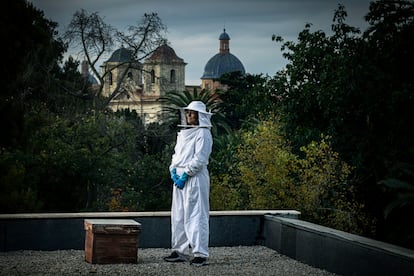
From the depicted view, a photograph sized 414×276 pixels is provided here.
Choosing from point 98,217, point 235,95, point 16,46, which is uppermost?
point 235,95

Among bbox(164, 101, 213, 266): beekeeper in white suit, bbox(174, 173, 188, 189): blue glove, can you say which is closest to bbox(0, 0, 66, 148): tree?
bbox(164, 101, 213, 266): beekeeper in white suit

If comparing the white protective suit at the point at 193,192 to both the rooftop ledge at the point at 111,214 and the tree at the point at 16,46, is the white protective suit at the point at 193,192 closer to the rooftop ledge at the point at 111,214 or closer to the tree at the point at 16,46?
the rooftop ledge at the point at 111,214

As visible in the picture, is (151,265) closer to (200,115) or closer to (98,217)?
(98,217)

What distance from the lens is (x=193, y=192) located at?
34.1 ft

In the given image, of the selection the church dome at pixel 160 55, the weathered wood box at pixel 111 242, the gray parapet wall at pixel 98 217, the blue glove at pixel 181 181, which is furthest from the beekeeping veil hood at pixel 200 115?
the church dome at pixel 160 55

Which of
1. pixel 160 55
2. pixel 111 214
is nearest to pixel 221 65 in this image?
pixel 160 55

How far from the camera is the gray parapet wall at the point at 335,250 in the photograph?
8156mm

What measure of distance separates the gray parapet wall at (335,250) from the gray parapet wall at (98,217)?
0.94ft

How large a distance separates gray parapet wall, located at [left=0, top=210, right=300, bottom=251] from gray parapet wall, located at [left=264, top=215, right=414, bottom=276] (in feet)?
0.94

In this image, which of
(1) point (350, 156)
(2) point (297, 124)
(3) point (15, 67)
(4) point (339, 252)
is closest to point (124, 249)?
(4) point (339, 252)

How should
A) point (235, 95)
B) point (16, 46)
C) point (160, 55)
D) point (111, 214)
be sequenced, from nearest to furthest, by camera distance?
point (111, 214), point (16, 46), point (160, 55), point (235, 95)

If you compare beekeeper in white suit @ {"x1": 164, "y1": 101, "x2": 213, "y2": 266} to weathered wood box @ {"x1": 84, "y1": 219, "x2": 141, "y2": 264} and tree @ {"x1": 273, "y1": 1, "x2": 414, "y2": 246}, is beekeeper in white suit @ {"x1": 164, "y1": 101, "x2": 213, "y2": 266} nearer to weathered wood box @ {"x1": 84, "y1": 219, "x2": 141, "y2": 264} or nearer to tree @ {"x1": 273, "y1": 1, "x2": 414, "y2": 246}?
weathered wood box @ {"x1": 84, "y1": 219, "x2": 141, "y2": 264}

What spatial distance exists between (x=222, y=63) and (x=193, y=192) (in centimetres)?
12681

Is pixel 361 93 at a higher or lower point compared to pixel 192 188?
higher
